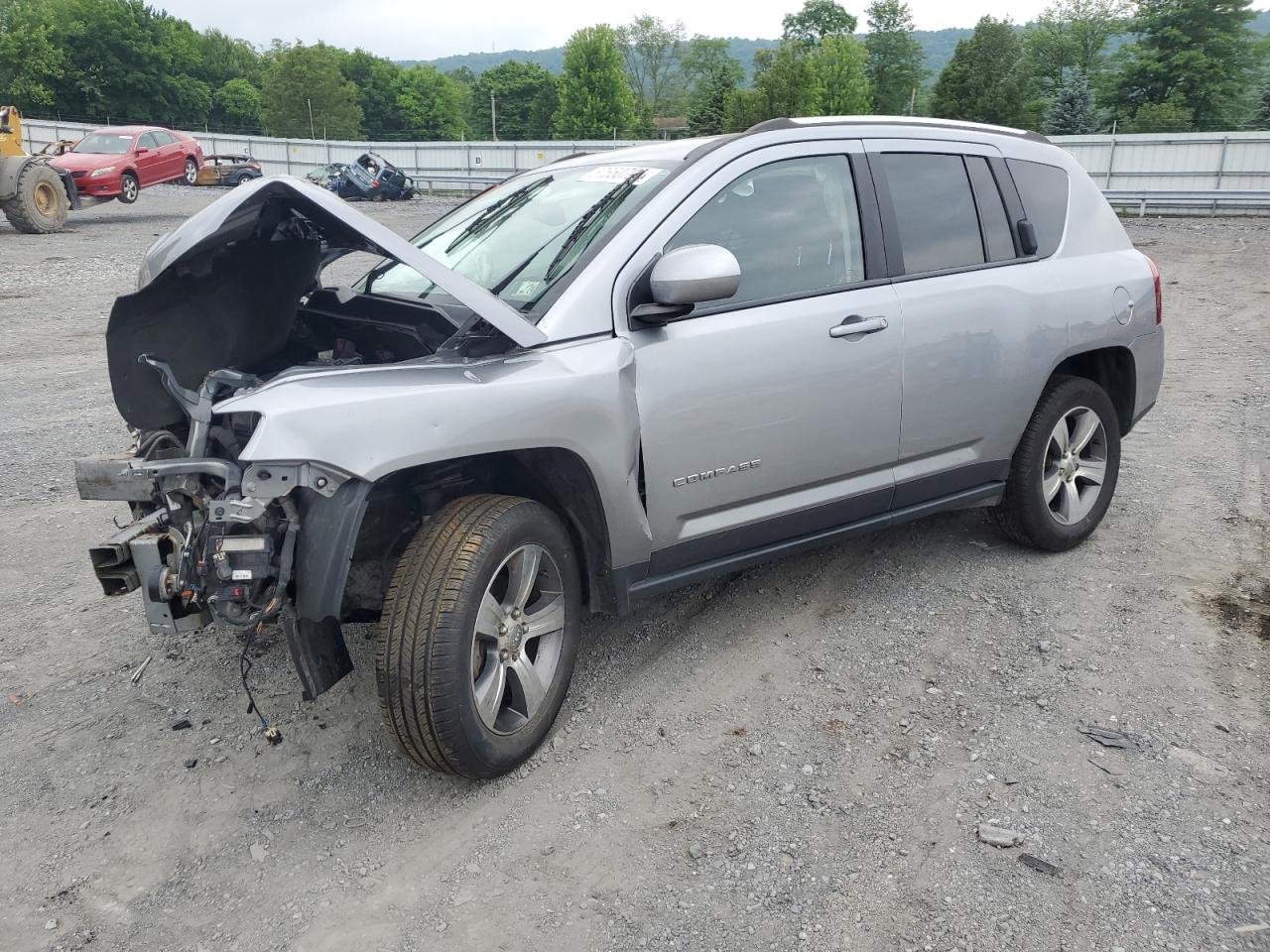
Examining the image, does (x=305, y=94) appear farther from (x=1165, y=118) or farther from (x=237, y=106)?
(x=1165, y=118)

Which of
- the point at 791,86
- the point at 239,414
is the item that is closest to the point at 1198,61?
the point at 791,86

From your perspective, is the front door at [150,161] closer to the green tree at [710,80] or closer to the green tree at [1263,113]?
the green tree at [710,80]

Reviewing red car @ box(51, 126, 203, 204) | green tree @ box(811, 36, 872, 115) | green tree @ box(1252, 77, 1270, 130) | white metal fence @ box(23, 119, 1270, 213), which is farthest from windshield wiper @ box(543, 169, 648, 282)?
green tree @ box(811, 36, 872, 115)

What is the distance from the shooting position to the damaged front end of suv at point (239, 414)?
2719mm

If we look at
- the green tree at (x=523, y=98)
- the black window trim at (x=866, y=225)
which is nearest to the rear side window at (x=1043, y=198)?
the black window trim at (x=866, y=225)

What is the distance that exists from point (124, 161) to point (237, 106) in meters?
78.4

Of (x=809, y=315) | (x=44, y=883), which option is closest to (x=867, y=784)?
(x=809, y=315)

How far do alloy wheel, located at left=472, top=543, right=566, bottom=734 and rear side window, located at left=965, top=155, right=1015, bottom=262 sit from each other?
2507mm

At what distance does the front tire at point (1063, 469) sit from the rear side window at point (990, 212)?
26.7 inches

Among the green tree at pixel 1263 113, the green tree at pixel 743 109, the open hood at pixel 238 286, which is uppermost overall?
the green tree at pixel 743 109

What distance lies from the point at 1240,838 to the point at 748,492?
1.78 metres

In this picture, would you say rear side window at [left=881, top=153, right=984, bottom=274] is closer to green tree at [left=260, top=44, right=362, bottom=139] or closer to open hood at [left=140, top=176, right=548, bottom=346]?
open hood at [left=140, top=176, right=548, bottom=346]

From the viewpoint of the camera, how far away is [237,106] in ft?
301

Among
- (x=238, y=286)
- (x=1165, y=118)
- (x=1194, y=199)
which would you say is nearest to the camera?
(x=238, y=286)
